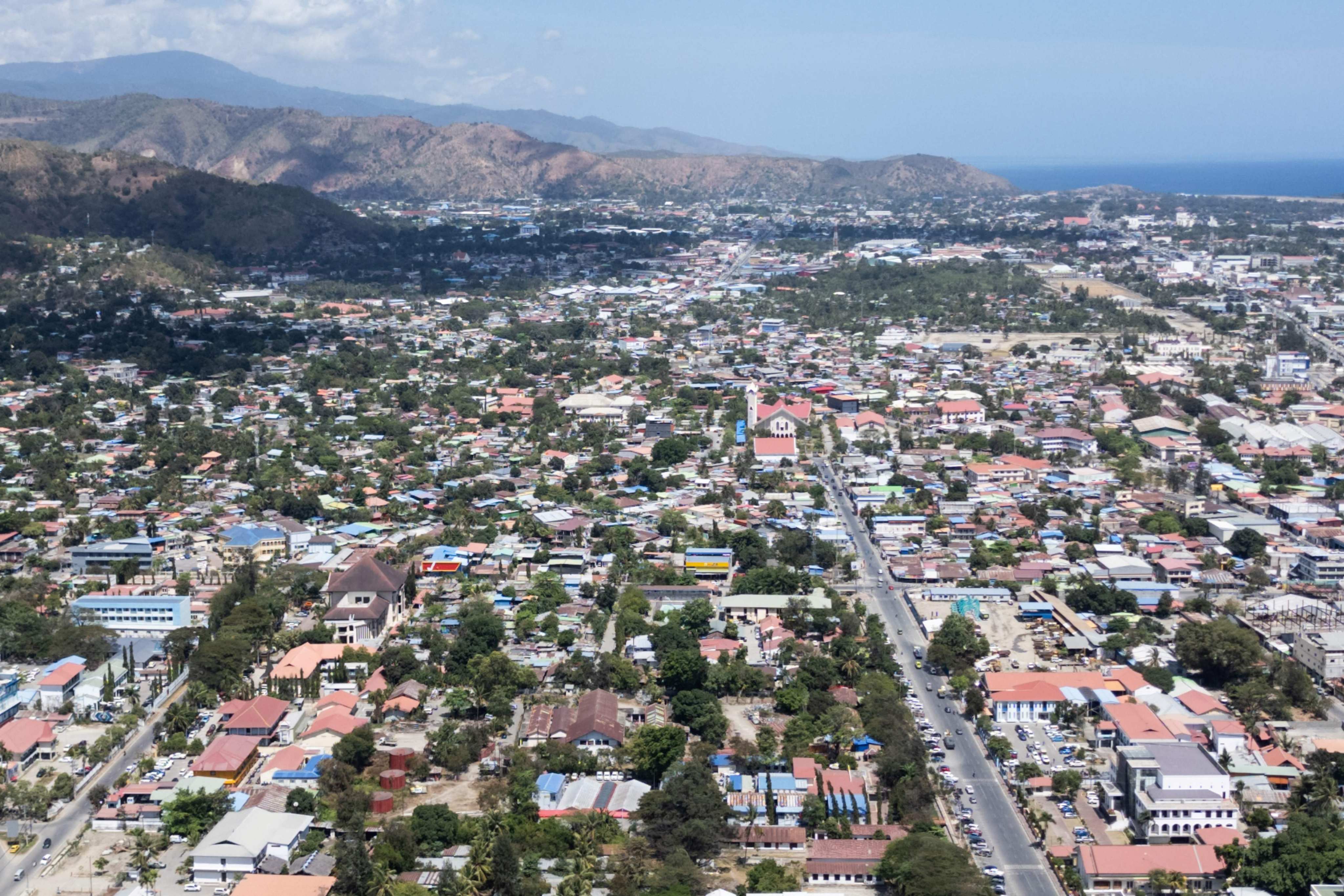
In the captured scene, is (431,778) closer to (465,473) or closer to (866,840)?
(866,840)

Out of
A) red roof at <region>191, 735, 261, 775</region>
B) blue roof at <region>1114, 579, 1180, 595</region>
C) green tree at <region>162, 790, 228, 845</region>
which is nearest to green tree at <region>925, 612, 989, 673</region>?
blue roof at <region>1114, 579, 1180, 595</region>

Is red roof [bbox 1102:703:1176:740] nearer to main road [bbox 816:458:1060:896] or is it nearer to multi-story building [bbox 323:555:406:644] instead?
main road [bbox 816:458:1060:896]

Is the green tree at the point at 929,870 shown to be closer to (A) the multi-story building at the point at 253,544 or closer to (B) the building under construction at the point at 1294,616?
(B) the building under construction at the point at 1294,616

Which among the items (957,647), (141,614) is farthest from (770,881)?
(141,614)

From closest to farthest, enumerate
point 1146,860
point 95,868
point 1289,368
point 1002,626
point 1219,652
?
point 1146,860, point 95,868, point 1219,652, point 1002,626, point 1289,368

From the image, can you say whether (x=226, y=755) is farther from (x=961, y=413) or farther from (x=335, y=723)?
(x=961, y=413)

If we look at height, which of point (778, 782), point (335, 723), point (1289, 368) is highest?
point (1289, 368)

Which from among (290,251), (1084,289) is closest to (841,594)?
(1084,289)
